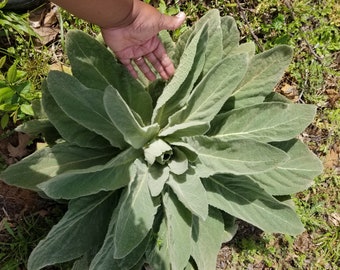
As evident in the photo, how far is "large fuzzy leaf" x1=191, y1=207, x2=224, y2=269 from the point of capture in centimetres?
249

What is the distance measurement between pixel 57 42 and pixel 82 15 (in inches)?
43.4

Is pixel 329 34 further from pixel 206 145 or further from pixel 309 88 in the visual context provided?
pixel 206 145

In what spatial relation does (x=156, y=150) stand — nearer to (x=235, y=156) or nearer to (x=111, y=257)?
(x=235, y=156)

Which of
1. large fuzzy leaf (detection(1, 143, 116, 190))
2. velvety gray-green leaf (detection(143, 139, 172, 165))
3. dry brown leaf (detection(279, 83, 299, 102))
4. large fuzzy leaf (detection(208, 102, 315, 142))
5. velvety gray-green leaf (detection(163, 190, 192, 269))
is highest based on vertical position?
large fuzzy leaf (detection(1, 143, 116, 190))

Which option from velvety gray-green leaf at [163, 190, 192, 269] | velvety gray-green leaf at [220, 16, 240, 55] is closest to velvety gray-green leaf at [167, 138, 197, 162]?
velvety gray-green leaf at [163, 190, 192, 269]

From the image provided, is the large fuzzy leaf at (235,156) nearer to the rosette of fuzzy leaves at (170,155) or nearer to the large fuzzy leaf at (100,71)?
the rosette of fuzzy leaves at (170,155)

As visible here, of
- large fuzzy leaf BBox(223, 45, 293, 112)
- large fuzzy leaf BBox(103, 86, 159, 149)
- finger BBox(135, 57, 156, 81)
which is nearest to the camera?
large fuzzy leaf BBox(103, 86, 159, 149)

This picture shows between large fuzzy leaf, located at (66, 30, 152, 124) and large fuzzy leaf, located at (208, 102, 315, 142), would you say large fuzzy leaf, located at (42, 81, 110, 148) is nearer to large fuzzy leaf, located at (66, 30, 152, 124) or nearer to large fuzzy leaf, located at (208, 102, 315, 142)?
large fuzzy leaf, located at (66, 30, 152, 124)

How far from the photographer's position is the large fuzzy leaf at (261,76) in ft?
7.93

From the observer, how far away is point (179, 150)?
7.34ft

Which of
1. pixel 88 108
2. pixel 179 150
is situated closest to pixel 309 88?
pixel 179 150

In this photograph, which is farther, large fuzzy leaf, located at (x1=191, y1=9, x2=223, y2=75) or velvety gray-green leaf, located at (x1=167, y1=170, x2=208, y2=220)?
large fuzzy leaf, located at (x1=191, y1=9, x2=223, y2=75)

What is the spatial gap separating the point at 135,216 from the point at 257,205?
66 centimetres

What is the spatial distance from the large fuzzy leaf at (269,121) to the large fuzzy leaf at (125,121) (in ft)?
1.33
